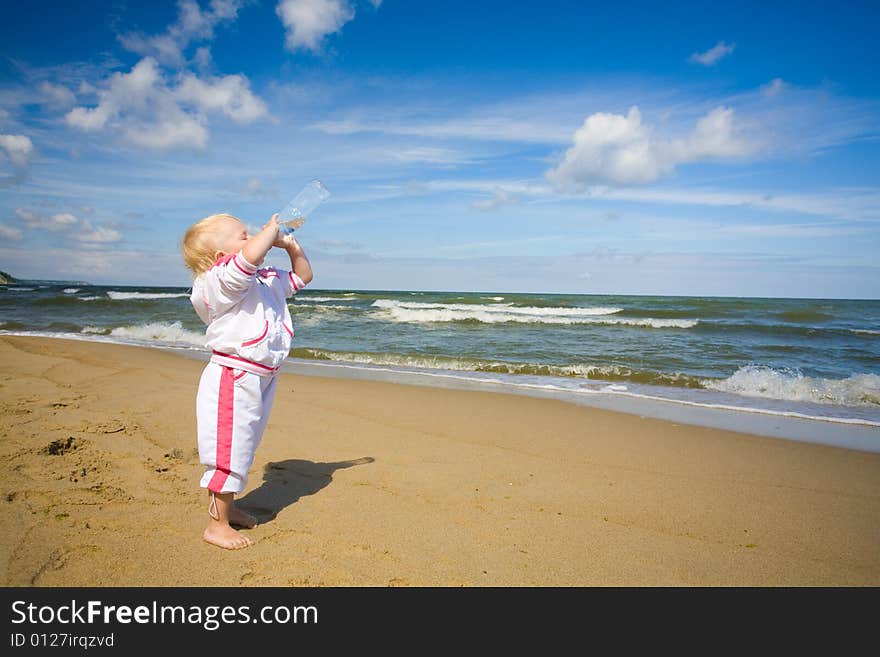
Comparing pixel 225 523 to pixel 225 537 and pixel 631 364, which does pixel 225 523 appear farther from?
pixel 631 364

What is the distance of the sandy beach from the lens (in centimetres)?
245

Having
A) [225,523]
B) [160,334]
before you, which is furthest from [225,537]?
[160,334]

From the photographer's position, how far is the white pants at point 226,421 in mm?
2645

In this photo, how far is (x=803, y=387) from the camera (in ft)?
28.3

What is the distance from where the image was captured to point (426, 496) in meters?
3.36

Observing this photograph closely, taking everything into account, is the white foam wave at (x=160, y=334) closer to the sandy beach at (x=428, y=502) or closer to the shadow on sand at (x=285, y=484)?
the sandy beach at (x=428, y=502)

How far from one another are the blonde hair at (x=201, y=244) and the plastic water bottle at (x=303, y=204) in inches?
14.6

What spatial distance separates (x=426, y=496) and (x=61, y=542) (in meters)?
1.97

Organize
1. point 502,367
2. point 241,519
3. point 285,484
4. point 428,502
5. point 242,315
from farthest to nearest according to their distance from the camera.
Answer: point 502,367, point 285,484, point 428,502, point 241,519, point 242,315

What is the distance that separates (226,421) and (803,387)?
9.48 meters

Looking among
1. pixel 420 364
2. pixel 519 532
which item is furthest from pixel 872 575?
pixel 420 364

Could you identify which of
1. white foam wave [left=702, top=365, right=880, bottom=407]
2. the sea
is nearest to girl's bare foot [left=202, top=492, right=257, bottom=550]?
the sea

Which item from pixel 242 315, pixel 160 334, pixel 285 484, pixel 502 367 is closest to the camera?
pixel 242 315
